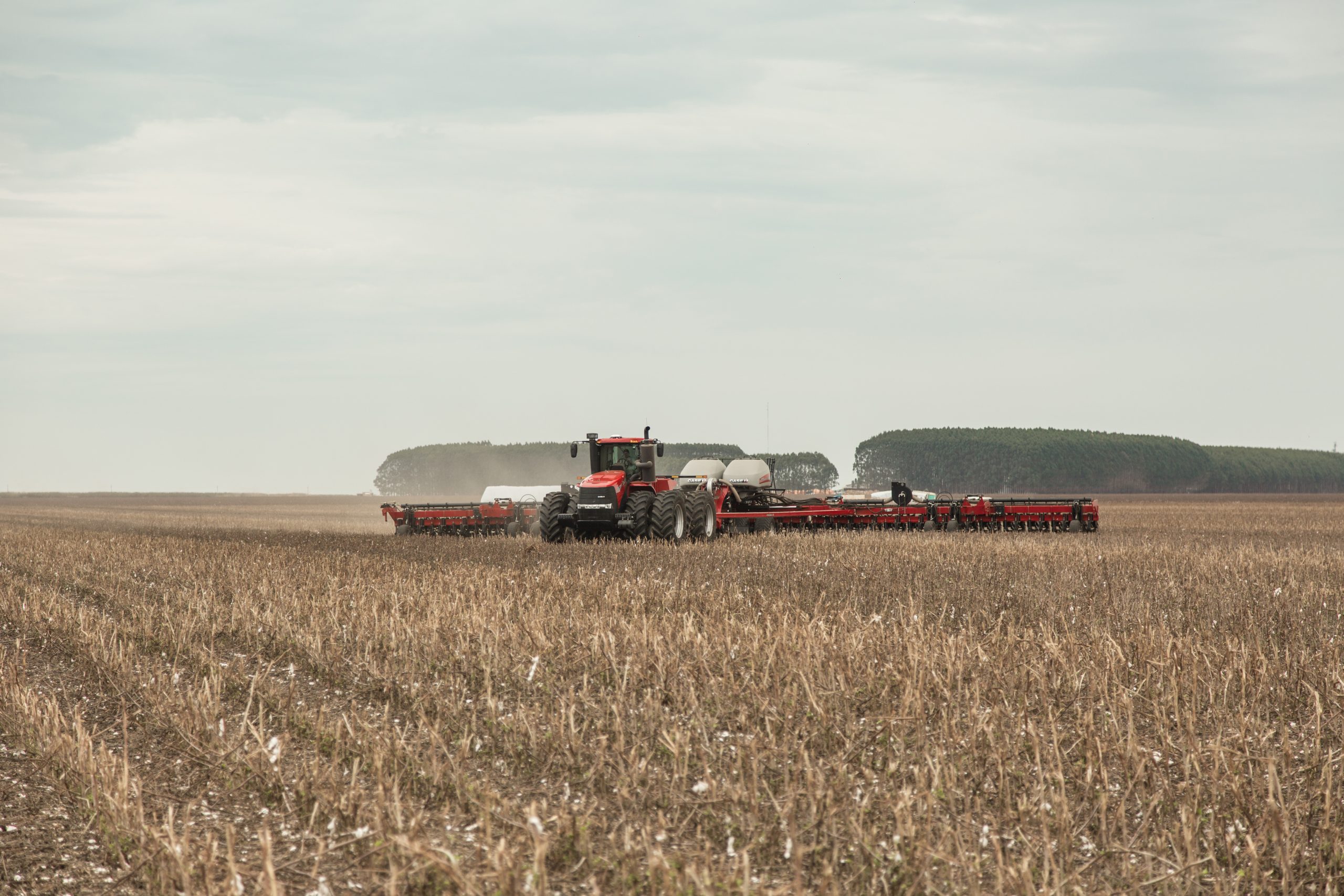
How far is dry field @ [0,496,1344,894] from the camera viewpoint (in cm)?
502

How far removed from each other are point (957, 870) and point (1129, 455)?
13463 centimetres

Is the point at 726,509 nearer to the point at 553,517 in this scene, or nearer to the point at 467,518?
the point at 553,517

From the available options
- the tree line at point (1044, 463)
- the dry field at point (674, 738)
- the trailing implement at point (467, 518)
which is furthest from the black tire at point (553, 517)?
the tree line at point (1044, 463)

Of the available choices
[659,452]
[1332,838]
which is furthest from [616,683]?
[659,452]

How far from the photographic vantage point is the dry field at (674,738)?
502 cm

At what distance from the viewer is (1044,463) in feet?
409

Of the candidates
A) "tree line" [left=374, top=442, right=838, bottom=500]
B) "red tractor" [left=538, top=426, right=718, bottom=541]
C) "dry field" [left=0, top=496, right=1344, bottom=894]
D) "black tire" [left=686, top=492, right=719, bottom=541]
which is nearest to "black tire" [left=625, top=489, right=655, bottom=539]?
"red tractor" [left=538, top=426, right=718, bottom=541]

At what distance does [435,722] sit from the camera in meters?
6.87

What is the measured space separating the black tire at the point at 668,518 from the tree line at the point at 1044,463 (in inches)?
3794

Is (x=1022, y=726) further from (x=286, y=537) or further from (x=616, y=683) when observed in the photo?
(x=286, y=537)

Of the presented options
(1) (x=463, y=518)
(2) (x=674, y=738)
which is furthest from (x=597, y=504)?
(2) (x=674, y=738)

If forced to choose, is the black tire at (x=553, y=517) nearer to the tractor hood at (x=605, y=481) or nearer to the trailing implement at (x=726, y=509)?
the trailing implement at (x=726, y=509)

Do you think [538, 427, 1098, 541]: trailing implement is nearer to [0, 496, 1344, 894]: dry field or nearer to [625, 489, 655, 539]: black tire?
[625, 489, 655, 539]: black tire

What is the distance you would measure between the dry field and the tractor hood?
27.0ft
